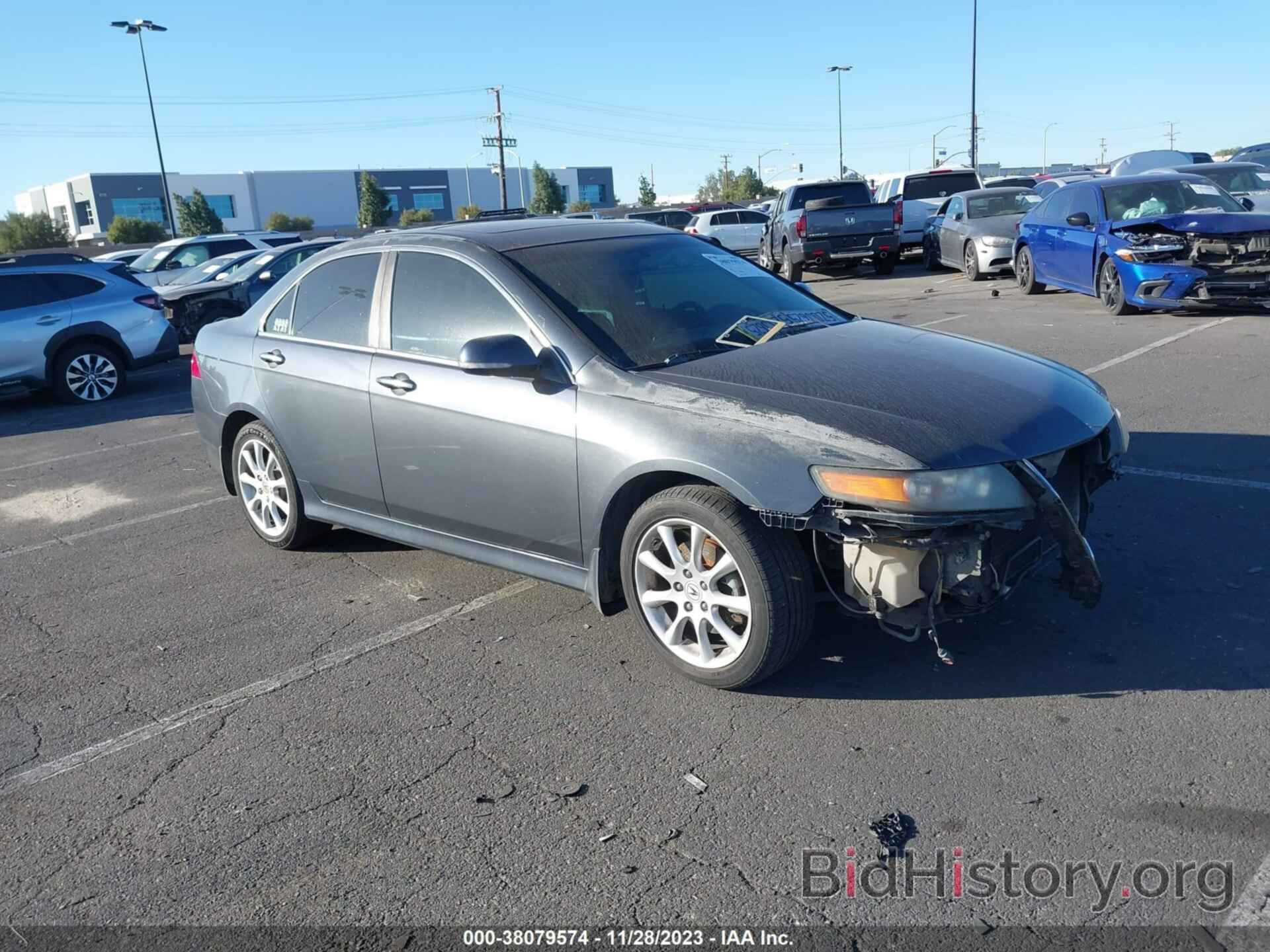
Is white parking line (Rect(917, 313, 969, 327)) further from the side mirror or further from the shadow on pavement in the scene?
the side mirror

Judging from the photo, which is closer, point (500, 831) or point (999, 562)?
point (500, 831)

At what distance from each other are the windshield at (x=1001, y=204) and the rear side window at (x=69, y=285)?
45.9 feet

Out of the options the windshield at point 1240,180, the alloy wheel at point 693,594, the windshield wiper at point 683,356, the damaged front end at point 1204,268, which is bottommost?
the alloy wheel at point 693,594

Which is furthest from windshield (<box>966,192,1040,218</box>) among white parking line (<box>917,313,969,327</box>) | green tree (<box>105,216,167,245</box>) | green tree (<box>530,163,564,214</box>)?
green tree (<box>530,163,564,214</box>)

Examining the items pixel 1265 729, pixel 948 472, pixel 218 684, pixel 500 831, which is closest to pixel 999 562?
pixel 948 472

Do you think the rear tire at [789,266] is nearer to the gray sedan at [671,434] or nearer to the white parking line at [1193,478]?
the white parking line at [1193,478]

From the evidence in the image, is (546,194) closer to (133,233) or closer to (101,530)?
(133,233)

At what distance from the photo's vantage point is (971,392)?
396 centimetres

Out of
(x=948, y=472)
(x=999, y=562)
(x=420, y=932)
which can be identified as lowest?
(x=420, y=932)

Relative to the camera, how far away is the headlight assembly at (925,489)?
3.48 meters

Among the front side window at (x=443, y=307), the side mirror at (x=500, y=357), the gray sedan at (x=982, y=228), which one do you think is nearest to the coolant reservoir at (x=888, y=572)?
the side mirror at (x=500, y=357)

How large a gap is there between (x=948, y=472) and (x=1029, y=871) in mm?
1254

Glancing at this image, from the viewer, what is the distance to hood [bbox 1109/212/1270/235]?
433 inches

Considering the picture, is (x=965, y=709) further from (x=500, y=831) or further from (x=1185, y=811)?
(x=500, y=831)
